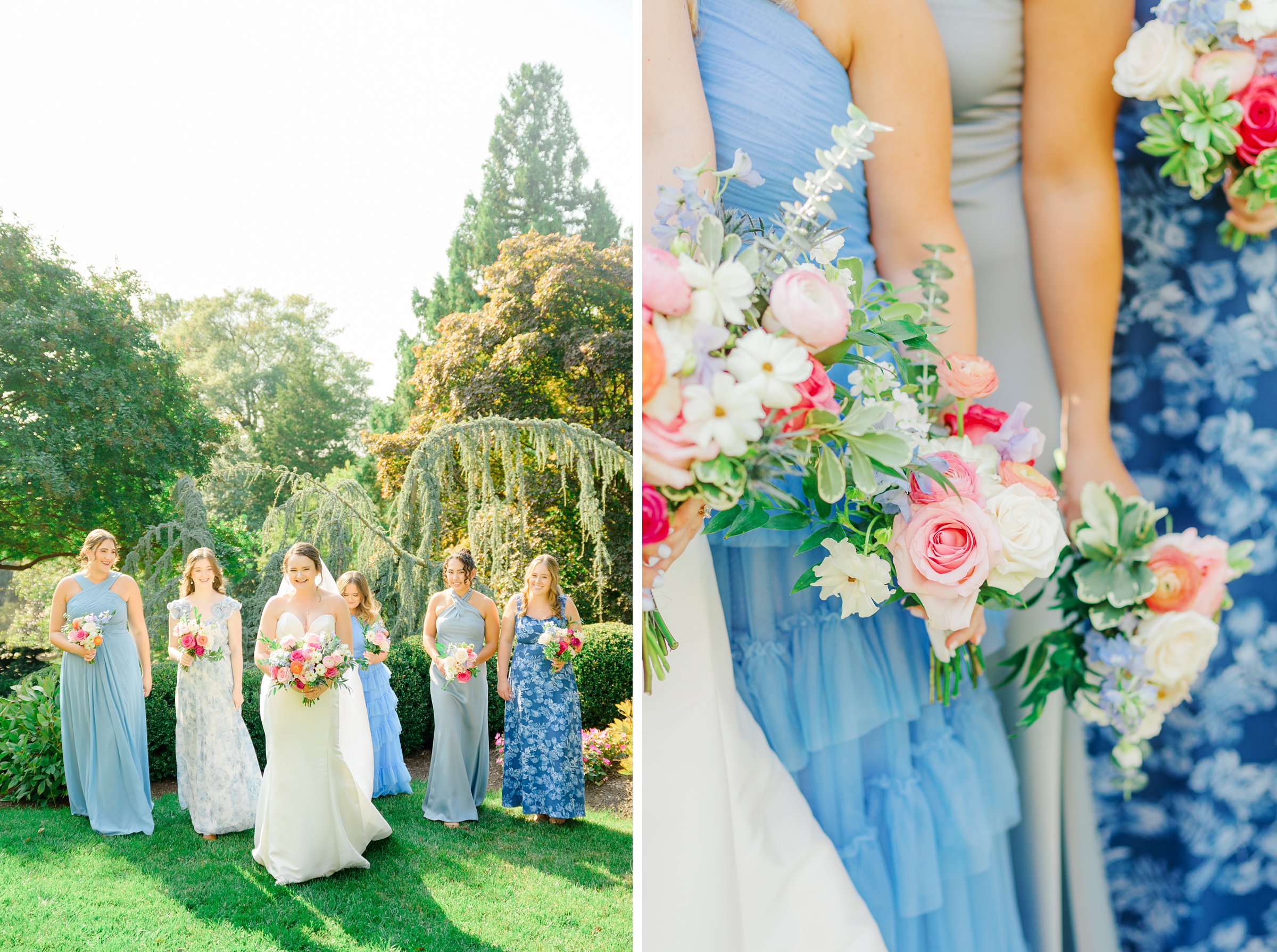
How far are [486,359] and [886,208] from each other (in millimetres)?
5049

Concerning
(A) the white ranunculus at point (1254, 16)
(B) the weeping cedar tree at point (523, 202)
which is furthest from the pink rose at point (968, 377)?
(B) the weeping cedar tree at point (523, 202)

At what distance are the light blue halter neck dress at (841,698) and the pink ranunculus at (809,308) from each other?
219 mm

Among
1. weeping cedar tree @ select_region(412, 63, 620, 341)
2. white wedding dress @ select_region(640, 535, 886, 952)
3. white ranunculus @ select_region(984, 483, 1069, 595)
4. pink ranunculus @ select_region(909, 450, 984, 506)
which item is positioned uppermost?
weeping cedar tree @ select_region(412, 63, 620, 341)

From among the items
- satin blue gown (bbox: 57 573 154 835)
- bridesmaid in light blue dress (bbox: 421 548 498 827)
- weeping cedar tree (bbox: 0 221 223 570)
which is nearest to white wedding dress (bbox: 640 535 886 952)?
bridesmaid in light blue dress (bbox: 421 548 498 827)

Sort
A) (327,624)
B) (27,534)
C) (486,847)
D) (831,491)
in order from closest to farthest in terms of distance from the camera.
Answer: (831,491)
(327,624)
(486,847)
(27,534)

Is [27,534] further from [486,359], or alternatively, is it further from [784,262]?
[784,262]

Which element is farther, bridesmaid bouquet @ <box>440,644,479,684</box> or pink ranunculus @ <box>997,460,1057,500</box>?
bridesmaid bouquet @ <box>440,644,479,684</box>

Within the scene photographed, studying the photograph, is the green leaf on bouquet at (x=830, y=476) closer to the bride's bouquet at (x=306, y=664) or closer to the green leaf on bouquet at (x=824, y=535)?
the green leaf on bouquet at (x=824, y=535)

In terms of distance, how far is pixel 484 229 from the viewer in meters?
5.89

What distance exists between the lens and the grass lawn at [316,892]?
2.67m

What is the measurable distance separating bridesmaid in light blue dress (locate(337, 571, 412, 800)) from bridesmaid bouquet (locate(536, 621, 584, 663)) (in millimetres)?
890

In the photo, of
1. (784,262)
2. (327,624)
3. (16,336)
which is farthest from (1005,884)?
(16,336)

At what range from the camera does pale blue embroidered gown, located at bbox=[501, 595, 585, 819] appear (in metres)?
3.22

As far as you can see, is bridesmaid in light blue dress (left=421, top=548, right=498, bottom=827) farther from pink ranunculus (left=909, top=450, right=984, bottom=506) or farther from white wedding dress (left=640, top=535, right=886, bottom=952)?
pink ranunculus (left=909, top=450, right=984, bottom=506)
